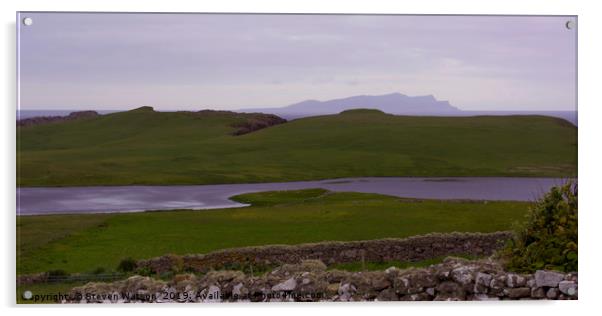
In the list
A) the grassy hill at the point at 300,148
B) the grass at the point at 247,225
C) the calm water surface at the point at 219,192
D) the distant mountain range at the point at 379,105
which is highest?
the distant mountain range at the point at 379,105

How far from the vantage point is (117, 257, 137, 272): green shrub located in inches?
450

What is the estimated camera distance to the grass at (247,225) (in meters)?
11.4

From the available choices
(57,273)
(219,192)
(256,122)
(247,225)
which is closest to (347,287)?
(247,225)

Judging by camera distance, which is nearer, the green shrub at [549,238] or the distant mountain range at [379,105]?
the green shrub at [549,238]

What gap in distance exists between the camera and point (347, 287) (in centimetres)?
1121

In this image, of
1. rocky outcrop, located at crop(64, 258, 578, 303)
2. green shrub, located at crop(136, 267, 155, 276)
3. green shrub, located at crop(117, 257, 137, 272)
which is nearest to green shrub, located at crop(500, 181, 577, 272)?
rocky outcrop, located at crop(64, 258, 578, 303)

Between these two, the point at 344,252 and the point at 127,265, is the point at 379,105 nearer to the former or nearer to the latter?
the point at 344,252

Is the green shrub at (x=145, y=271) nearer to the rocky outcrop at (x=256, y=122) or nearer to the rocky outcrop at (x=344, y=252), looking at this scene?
the rocky outcrop at (x=344, y=252)

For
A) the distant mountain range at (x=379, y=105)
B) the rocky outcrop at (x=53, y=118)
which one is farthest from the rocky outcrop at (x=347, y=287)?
the rocky outcrop at (x=53, y=118)

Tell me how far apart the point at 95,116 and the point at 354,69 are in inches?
183

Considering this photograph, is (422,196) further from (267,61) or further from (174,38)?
(174,38)

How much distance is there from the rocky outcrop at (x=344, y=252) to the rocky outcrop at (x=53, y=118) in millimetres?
2808

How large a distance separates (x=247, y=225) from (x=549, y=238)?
5139 mm

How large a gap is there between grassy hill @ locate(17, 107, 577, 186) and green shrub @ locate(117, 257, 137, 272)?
55.2 inches
